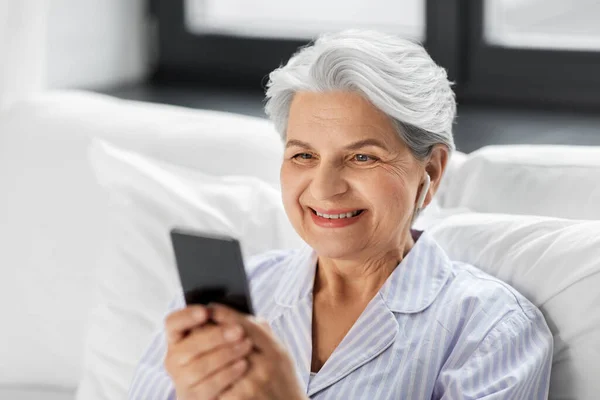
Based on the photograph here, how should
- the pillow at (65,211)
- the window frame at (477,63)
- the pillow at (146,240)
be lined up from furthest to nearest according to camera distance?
the window frame at (477,63) → the pillow at (65,211) → the pillow at (146,240)

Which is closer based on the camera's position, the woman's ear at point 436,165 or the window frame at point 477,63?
the woman's ear at point 436,165

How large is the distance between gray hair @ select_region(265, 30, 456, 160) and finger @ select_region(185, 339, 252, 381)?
16.3 inches

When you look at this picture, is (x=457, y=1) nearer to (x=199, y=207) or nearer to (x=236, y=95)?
(x=236, y=95)

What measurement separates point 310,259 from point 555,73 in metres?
1.16

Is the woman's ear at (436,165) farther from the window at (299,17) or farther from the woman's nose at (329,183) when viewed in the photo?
the window at (299,17)

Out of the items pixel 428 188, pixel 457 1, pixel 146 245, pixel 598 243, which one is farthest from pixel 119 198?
pixel 457 1

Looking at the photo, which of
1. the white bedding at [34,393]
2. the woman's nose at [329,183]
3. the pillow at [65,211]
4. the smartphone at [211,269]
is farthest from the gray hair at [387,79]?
the white bedding at [34,393]

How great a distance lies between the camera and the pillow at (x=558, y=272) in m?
1.55

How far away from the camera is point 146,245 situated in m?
2.04

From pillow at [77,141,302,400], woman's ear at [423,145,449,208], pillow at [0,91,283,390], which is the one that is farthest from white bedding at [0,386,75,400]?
woman's ear at [423,145,449,208]

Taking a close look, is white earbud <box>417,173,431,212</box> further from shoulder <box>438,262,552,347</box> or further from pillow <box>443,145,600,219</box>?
pillow <box>443,145,600,219</box>

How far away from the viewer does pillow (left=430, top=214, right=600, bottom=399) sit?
1546 millimetres

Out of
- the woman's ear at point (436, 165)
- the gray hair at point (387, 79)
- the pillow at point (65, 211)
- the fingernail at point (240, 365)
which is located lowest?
the pillow at point (65, 211)

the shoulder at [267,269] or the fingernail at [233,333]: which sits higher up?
the fingernail at [233,333]
